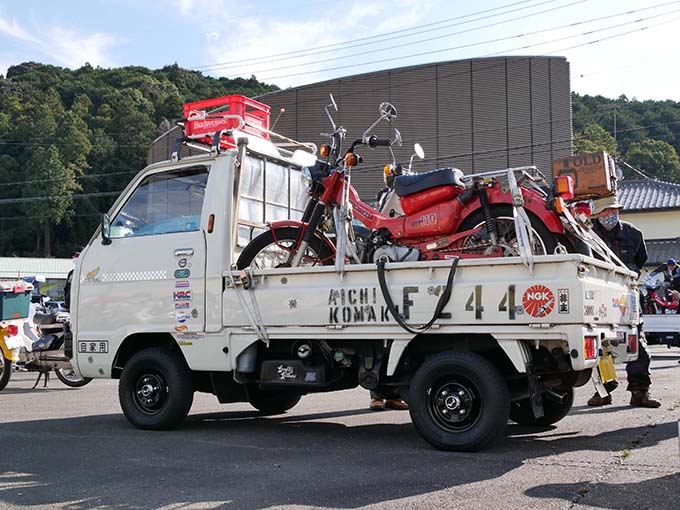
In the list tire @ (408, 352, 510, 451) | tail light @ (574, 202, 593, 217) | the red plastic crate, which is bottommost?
tire @ (408, 352, 510, 451)

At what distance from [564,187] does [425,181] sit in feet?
A: 4.23

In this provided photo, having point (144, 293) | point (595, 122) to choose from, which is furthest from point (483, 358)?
point (595, 122)

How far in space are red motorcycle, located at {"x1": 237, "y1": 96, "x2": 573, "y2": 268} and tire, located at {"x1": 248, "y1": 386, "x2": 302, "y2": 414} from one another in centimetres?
139

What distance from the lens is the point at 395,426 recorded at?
7.46 metres

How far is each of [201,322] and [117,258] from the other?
1.25 m

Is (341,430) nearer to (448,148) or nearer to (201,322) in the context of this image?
(201,322)

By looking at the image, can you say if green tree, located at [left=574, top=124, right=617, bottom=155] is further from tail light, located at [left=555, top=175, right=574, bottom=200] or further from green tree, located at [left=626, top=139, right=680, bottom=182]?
tail light, located at [left=555, top=175, right=574, bottom=200]

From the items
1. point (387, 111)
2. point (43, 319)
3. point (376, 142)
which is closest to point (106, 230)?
point (376, 142)

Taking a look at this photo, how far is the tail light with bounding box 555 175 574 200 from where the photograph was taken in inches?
239

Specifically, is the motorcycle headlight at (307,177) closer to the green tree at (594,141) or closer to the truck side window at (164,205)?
the truck side window at (164,205)

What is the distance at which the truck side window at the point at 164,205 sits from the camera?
7418 mm

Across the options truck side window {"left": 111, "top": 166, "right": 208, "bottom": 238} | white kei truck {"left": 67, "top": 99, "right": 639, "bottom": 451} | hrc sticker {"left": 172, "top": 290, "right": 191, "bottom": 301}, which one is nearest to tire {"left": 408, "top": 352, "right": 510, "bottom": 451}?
white kei truck {"left": 67, "top": 99, "right": 639, "bottom": 451}

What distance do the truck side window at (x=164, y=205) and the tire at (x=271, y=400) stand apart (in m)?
1.80

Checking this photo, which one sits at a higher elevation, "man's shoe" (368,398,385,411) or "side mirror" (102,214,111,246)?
"side mirror" (102,214,111,246)
